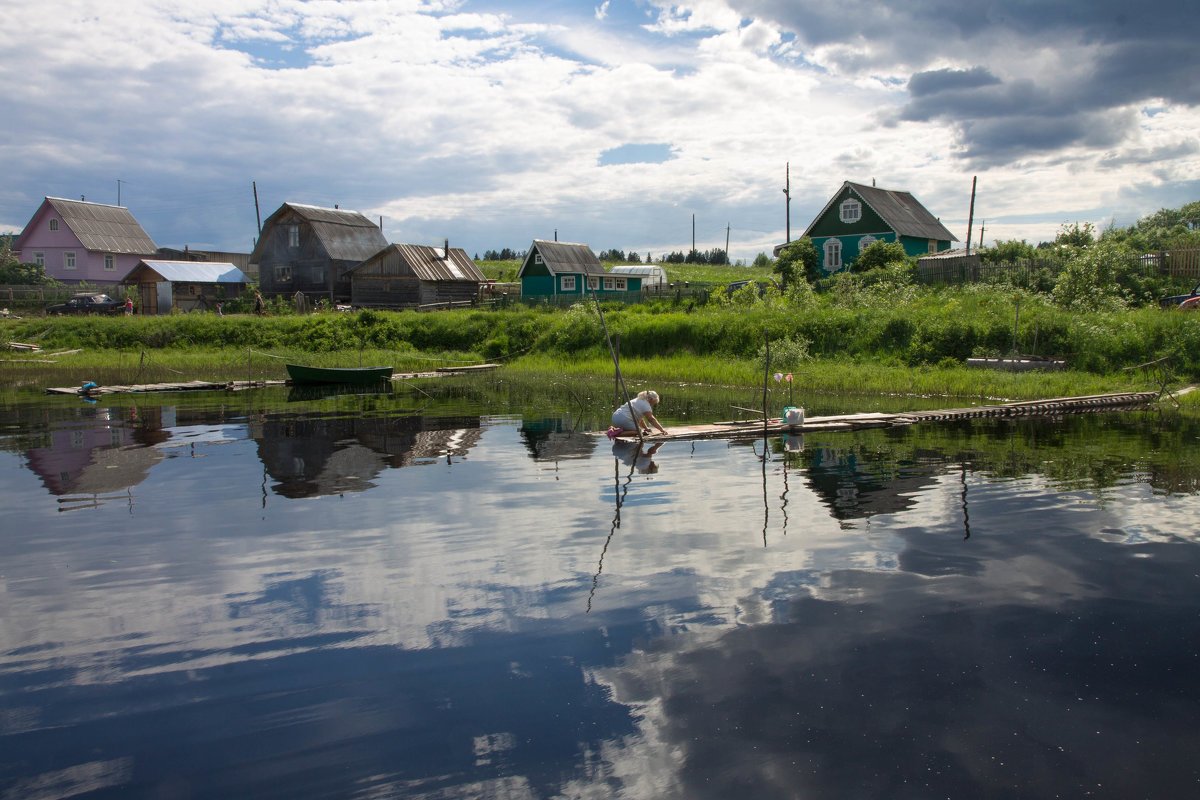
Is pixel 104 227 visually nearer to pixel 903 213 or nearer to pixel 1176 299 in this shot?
pixel 903 213

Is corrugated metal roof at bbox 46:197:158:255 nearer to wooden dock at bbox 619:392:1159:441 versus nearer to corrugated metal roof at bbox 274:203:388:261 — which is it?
corrugated metal roof at bbox 274:203:388:261

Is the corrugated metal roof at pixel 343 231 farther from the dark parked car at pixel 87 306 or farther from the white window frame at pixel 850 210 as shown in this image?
the white window frame at pixel 850 210

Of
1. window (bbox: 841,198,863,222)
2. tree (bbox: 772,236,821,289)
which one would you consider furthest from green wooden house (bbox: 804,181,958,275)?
tree (bbox: 772,236,821,289)

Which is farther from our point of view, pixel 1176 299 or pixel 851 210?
pixel 851 210

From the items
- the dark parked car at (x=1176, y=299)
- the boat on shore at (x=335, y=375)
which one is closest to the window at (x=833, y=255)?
the dark parked car at (x=1176, y=299)

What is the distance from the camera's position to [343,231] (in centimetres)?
5738

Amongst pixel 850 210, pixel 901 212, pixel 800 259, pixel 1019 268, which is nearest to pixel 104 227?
pixel 800 259

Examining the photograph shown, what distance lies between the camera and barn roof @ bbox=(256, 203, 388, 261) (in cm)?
5509

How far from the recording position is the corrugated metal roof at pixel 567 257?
5584 cm

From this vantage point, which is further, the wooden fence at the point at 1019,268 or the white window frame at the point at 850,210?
the white window frame at the point at 850,210

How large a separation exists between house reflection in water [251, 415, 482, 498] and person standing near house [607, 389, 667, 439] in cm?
338

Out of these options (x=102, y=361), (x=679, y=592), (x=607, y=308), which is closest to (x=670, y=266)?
(x=607, y=308)

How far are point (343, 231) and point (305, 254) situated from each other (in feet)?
11.1

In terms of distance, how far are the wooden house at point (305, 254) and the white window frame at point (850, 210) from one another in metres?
31.6
